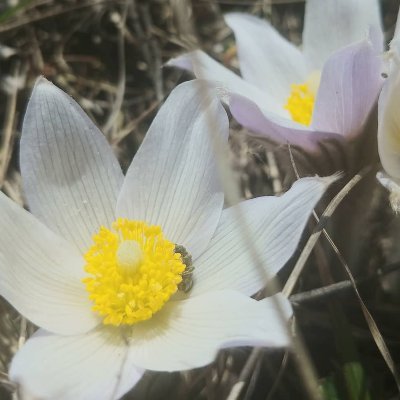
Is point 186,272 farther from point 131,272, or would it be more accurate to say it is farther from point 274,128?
point 274,128

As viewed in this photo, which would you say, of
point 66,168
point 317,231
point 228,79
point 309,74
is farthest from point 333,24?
point 66,168

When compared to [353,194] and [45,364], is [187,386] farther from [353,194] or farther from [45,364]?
[353,194]

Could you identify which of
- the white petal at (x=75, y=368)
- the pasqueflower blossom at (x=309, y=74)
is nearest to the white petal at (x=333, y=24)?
the pasqueflower blossom at (x=309, y=74)

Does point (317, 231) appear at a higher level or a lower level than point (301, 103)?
lower

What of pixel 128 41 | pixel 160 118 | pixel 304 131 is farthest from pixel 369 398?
pixel 128 41

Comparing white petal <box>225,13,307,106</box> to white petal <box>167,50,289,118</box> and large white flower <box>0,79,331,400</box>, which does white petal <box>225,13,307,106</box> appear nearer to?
white petal <box>167,50,289,118</box>

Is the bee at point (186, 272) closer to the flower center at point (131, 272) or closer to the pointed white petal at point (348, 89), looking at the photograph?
the flower center at point (131, 272)
